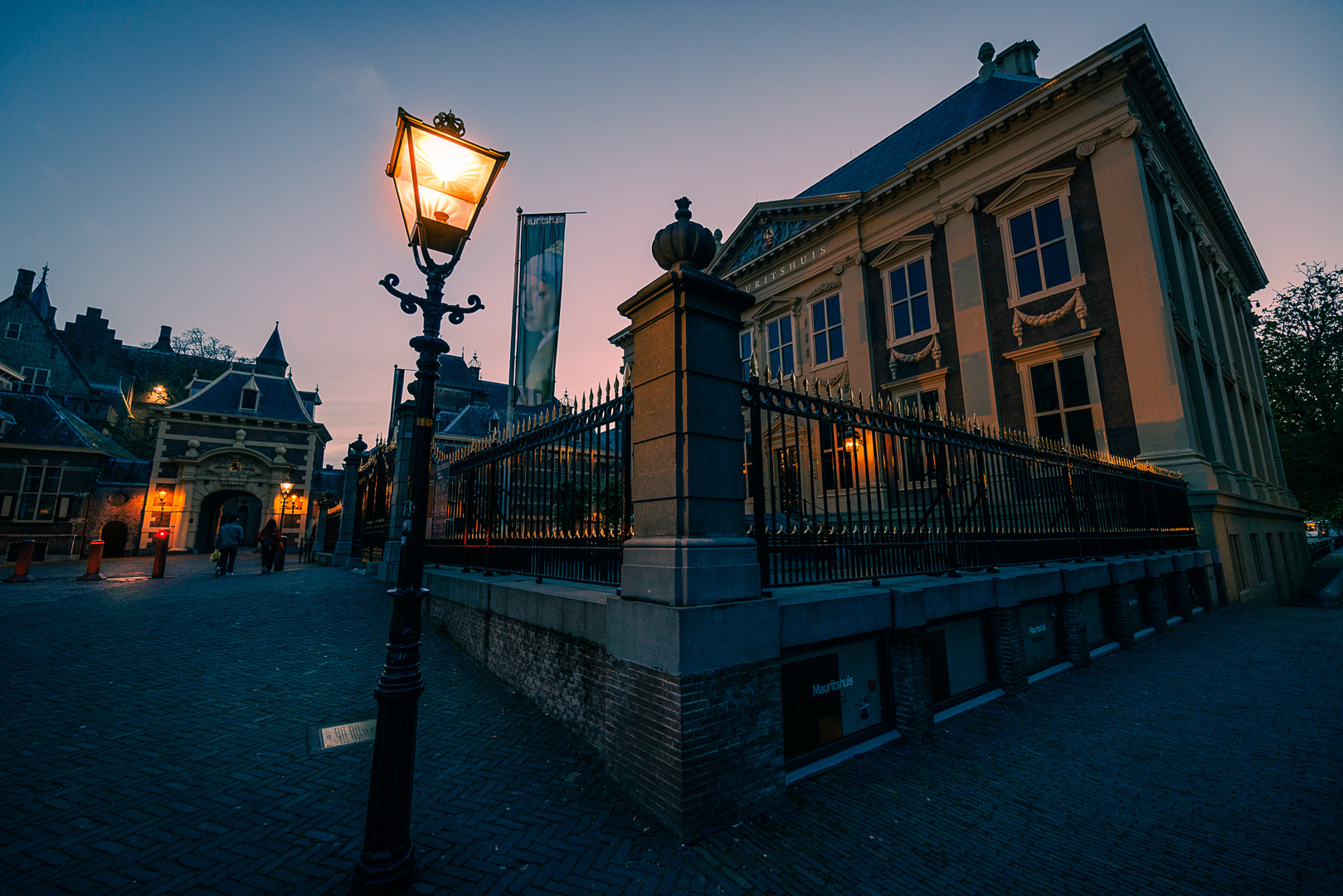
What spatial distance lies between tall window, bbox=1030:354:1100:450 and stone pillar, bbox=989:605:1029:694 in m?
10.6

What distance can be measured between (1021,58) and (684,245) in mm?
24415

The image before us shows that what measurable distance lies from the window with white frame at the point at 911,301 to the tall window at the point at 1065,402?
3763mm

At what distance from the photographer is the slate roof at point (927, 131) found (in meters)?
18.9

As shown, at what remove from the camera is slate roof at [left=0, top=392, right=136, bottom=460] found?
30.2m

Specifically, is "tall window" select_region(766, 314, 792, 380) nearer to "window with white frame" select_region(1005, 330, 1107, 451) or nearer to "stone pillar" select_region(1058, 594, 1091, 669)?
"window with white frame" select_region(1005, 330, 1107, 451)

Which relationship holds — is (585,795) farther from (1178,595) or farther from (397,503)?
(1178,595)

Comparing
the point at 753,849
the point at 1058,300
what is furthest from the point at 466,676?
the point at 1058,300

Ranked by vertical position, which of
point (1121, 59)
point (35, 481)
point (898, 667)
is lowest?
point (898, 667)

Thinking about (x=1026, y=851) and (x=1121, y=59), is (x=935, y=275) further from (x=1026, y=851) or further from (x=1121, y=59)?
(x=1026, y=851)

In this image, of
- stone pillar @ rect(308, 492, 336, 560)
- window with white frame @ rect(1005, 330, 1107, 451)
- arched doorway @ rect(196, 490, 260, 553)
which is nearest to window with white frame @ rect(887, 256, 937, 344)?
window with white frame @ rect(1005, 330, 1107, 451)

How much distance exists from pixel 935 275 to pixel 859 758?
57.6 ft

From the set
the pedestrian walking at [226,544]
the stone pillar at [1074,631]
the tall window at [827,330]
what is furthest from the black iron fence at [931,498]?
the pedestrian walking at [226,544]

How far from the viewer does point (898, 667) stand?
4742mm

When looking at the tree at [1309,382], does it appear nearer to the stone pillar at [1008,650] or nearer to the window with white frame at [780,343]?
the window with white frame at [780,343]
